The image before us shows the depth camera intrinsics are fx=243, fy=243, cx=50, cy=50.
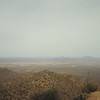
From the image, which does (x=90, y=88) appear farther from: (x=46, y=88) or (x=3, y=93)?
(x=3, y=93)

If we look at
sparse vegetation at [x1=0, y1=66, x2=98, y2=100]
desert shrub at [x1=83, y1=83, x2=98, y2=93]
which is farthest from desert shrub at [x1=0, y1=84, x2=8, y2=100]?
desert shrub at [x1=83, y1=83, x2=98, y2=93]

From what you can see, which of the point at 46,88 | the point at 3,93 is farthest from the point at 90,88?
the point at 3,93

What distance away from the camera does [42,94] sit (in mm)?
29250

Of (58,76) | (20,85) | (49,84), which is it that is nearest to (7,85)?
(20,85)

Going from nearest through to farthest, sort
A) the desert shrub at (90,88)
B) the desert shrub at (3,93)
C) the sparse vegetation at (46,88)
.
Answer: the desert shrub at (3,93)
the sparse vegetation at (46,88)
the desert shrub at (90,88)

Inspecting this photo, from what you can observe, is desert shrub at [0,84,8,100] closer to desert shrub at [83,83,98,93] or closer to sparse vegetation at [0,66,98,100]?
sparse vegetation at [0,66,98,100]

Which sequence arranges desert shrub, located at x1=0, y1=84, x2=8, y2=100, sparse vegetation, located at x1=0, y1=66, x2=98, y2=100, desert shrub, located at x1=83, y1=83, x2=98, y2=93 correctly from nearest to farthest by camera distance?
desert shrub, located at x1=0, y1=84, x2=8, y2=100
sparse vegetation, located at x1=0, y1=66, x2=98, y2=100
desert shrub, located at x1=83, y1=83, x2=98, y2=93

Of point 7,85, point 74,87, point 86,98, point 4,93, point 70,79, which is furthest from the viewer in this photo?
point 70,79

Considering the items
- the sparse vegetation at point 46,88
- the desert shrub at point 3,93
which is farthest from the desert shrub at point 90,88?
the desert shrub at point 3,93

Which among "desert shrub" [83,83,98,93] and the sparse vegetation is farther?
"desert shrub" [83,83,98,93]

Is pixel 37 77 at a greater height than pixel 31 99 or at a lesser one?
greater

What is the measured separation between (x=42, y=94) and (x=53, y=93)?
168 cm

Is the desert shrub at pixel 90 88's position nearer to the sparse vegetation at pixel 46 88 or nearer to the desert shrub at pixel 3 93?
the sparse vegetation at pixel 46 88

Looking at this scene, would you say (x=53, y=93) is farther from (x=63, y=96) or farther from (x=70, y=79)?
(x=70, y=79)
